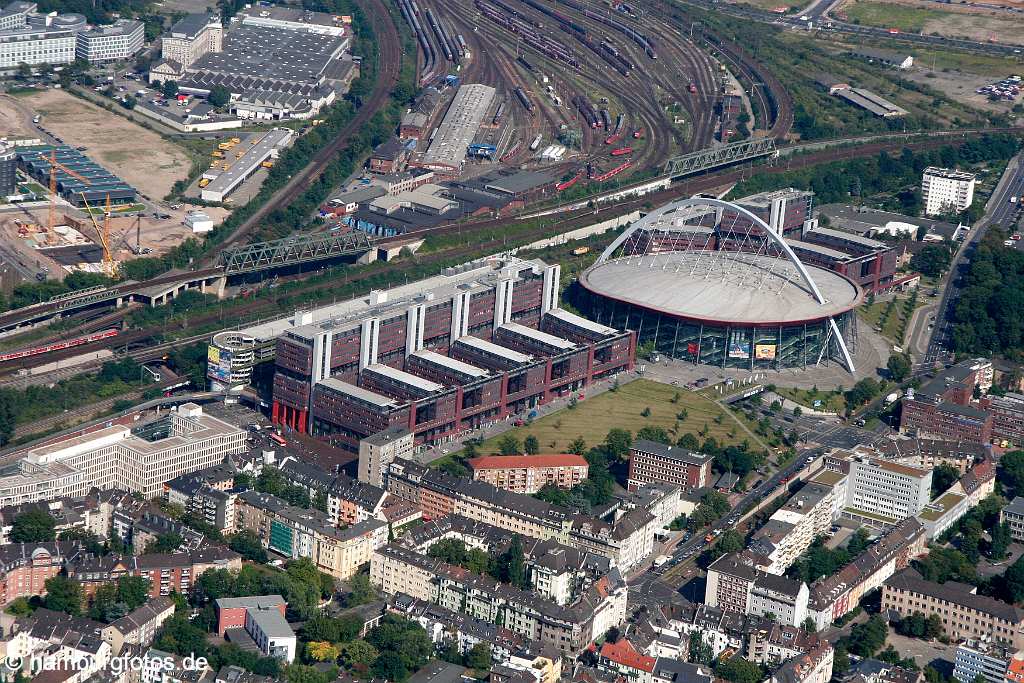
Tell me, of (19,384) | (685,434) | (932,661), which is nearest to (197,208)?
(19,384)

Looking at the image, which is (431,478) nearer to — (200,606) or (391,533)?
(391,533)

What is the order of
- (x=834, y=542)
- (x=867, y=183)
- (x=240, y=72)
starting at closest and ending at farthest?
(x=834, y=542) → (x=867, y=183) → (x=240, y=72)

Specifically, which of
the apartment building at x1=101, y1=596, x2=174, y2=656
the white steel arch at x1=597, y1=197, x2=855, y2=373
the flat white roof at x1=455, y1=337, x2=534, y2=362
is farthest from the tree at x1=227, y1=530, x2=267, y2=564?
the white steel arch at x1=597, y1=197, x2=855, y2=373

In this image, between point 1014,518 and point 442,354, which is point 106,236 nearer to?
point 442,354

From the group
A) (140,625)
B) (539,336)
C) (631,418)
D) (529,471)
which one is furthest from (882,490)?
(140,625)

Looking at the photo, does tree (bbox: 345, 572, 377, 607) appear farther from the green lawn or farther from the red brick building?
the green lawn

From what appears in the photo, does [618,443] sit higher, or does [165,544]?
[165,544]

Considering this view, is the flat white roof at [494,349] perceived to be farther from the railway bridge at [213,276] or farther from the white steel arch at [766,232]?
the railway bridge at [213,276]
